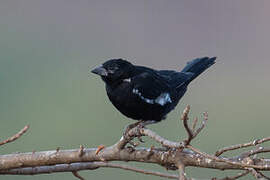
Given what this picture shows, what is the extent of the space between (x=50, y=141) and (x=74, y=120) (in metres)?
0.64

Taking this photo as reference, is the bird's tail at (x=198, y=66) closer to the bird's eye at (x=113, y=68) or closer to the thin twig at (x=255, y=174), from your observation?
the bird's eye at (x=113, y=68)

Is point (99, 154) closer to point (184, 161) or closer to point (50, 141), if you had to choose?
point (184, 161)

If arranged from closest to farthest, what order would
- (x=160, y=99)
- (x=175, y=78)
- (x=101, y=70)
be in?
(x=101, y=70) → (x=160, y=99) → (x=175, y=78)

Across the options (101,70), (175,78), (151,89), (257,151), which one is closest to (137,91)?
(151,89)

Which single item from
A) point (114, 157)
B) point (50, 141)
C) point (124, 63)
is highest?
point (124, 63)

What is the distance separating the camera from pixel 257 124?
27.5ft

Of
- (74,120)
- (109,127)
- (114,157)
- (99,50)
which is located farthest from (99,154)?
(99,50)

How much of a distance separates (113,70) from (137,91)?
24 centimetres

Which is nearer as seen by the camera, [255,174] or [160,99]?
[255,174]

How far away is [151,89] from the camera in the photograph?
187 inches

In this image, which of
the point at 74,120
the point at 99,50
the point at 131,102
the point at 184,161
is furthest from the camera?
the point at 99,50

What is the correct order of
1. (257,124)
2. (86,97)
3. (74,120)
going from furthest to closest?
(86,97), (74,120), (257,124)

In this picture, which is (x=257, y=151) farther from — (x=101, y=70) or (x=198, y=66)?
(x=198, y=66)

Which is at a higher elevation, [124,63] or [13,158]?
[124,63]
